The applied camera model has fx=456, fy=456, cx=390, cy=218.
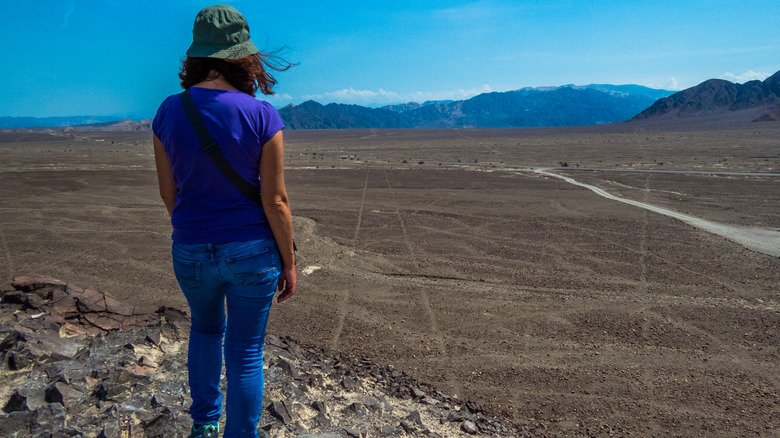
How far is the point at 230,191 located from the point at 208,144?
7.9 inches

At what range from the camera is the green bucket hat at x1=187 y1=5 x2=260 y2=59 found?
186 cm

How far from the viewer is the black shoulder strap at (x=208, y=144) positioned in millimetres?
1779

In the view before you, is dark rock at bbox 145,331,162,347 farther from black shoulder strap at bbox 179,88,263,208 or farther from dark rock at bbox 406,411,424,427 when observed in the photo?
black shoulder strap at bbox 179,88,263,208

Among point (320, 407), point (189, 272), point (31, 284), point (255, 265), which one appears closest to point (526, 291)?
point (320, 407)

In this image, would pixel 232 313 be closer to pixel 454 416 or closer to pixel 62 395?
pixel 62 395

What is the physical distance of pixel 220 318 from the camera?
2.18m

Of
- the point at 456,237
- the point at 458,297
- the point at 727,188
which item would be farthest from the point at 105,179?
the point at 727,188

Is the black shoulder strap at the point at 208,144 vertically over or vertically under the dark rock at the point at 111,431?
over

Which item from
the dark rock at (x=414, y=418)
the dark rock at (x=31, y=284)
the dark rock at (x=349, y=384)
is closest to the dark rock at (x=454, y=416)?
the dark rock at (x=414, y=418)

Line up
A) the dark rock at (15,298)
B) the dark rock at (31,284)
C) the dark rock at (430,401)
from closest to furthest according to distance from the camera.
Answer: the dark rock at (430,401) < the dark rock at (15,298) < the dark rock at (31,284)

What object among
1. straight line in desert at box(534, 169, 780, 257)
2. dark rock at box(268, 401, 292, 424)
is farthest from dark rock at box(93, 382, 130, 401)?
straight line in desert at box(534, 169, 780, 257)

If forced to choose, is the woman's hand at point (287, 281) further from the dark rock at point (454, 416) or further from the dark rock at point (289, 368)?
the dark rock at point (454, 416)

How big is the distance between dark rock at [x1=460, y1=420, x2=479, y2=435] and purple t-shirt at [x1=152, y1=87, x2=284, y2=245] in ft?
8.06

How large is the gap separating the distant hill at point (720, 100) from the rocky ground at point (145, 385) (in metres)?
129
